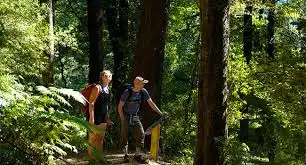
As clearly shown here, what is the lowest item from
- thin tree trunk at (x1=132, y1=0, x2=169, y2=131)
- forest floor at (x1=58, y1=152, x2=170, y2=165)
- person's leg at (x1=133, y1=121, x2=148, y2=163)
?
forest floor at (x1=58, y1=152, x2=170, y2=165)

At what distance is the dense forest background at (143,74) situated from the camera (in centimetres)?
565

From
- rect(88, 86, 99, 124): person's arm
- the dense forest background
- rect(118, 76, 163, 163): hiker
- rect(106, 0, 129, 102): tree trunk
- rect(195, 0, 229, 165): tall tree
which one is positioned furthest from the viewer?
rect(106, 0, 129, 102): tree trunk

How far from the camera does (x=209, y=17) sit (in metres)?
7.57

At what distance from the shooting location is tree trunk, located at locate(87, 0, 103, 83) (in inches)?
638

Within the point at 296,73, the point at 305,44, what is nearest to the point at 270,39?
the point at 305,44

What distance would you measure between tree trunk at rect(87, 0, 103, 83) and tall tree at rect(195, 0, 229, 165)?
337 inches

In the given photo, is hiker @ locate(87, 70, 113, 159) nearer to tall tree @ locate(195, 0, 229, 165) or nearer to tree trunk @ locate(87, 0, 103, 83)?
tall tree @ locate(195, 0, 229, 165)

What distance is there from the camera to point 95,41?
53.8ft

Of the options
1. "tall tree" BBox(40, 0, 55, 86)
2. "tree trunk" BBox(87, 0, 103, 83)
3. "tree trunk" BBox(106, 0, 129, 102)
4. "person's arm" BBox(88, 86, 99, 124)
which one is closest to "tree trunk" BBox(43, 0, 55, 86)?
"tall tree" BBox(40, 0, 55, 86)

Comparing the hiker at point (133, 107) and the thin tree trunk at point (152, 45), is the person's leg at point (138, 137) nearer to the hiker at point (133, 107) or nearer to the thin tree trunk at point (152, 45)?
the hiker at point (133, 107)

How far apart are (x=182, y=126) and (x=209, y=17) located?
7476 millimetres

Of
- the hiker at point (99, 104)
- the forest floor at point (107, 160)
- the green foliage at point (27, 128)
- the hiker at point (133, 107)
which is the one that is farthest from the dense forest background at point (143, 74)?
the hiker at point (133, 107)

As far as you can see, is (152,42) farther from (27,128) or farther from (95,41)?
(27,128)

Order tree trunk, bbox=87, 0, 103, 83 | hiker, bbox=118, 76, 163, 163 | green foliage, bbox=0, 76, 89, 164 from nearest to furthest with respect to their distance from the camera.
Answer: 1. green foliage, bbox=0, 76, 89, 164
2. hiker, bbox=118, 76, 163, 163
3. tree trunk, bbox=87, 0, 103, 83
